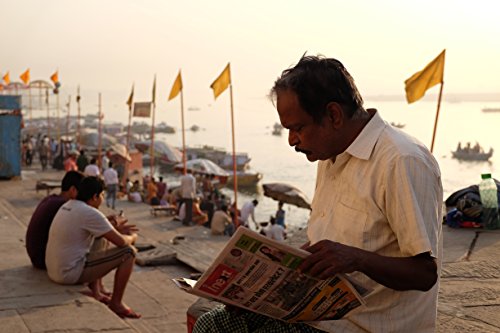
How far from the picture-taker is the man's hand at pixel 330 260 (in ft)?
6.15

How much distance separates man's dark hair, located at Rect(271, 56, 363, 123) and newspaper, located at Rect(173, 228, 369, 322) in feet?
1.32

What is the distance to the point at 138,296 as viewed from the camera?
19.4ft

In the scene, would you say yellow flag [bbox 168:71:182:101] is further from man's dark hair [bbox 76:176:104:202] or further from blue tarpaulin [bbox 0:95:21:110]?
man's dark hair [bbox 76:176:104:202]

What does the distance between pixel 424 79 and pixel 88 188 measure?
960cm

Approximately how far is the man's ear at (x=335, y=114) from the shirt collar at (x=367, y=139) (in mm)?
72

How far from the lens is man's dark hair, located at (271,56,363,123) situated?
202 centimetres

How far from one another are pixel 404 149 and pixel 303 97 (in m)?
0.32

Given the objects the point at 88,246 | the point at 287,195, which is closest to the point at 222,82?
the point at 287,195

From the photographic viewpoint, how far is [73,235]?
512cm

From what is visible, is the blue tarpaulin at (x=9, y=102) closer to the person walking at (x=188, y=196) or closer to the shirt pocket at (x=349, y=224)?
the person walking at (x=188, y=196)

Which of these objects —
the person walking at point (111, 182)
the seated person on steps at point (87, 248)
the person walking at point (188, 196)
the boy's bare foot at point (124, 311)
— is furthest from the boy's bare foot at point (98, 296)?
the person walking at point (111, 182)

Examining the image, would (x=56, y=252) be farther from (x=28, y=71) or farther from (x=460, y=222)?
(x=28, y=71)

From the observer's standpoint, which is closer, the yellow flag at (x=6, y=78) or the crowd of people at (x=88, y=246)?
the crowd of people at (x=88, y=246)

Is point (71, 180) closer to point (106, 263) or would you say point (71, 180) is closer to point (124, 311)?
point (106, 263)
